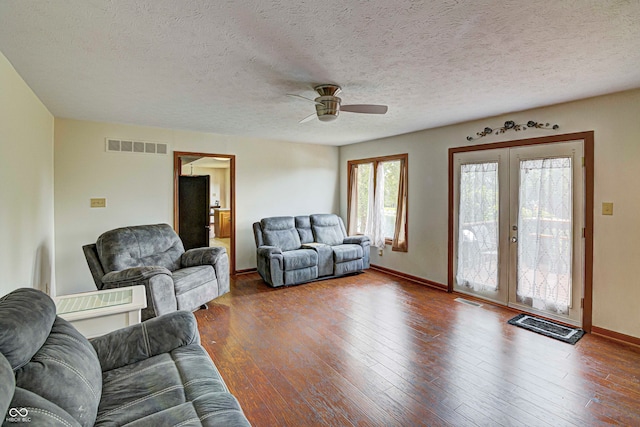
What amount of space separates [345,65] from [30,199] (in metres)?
3.14

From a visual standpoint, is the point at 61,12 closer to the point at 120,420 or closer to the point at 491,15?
the point at 120,420

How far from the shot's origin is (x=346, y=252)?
5465 millimetres

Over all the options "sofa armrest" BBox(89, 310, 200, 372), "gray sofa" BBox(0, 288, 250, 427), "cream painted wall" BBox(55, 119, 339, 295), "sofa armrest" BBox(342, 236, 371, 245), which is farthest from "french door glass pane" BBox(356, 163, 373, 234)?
"gray sofa" BBox(0, 288, 250, 427)

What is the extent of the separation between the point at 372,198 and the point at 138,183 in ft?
12.8

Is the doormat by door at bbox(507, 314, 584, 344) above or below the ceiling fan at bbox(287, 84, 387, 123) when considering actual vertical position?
below

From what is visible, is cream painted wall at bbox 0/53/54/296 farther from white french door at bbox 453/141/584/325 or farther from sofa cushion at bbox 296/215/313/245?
white french door at bbox 453/141/584/325

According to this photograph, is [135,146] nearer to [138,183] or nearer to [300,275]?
[138,183]

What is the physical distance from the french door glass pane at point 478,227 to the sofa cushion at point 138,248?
154 inches

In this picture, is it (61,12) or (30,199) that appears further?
(30,199)

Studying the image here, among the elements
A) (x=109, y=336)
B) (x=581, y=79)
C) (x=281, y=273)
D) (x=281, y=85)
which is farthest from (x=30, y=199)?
(x=581, y=79)

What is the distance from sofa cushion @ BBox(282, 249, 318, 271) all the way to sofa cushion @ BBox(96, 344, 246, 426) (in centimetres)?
300

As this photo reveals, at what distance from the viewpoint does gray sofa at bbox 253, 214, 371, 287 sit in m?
4.89

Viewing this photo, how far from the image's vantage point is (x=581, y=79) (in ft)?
9.01

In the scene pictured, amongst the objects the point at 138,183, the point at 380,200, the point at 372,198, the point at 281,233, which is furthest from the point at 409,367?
the point at 138,183
